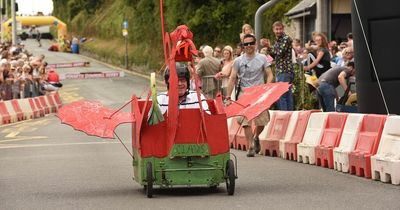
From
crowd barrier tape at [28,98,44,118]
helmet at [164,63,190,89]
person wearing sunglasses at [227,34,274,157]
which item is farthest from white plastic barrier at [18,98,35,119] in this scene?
helmet at [164,63,190,89]

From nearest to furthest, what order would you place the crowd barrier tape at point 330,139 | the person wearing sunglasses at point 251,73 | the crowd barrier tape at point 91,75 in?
the crowd barrier tape at point 330,139, the person wearing sunglasses at point 251,73, the crowd barrier tape at point 91,75

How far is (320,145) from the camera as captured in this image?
1531 cm

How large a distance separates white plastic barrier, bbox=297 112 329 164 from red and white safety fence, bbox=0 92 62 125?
18.2 m

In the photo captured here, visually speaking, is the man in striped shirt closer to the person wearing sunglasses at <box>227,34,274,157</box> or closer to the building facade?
the person wearing sunglasses at <box>227,34,274,157</box>

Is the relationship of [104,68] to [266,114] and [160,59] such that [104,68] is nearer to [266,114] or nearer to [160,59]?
[160,59]

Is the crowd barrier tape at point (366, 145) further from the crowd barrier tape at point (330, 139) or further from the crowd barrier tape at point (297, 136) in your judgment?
the crowd barrier tape at point (297, 136)

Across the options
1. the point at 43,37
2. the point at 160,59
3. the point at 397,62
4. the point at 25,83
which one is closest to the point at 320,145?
the point at 397,62

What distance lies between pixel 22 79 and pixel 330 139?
981 inches

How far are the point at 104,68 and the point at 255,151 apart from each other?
62543mm

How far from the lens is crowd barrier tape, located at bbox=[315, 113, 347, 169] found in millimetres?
14766

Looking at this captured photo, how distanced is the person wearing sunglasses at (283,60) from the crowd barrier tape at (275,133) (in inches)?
56.6

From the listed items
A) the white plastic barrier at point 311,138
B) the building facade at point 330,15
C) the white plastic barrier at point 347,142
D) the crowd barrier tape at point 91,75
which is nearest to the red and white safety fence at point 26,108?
the building facade at point 330,15

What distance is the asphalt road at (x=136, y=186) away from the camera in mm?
10938

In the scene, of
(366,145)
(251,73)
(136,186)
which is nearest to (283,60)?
(251,73)
